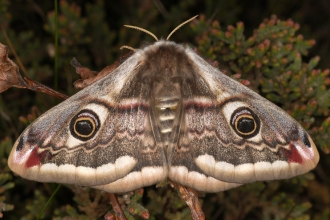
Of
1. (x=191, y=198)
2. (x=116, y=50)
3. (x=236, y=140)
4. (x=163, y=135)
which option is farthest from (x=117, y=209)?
Answer: (x=116, y=50)

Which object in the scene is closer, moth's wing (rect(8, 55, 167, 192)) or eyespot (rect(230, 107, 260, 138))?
moth's wing (rect(8, 55, 167, 192))

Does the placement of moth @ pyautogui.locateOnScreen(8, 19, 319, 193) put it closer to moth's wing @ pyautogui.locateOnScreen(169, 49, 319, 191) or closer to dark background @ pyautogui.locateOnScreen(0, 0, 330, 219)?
moth's wing @ pyautogui.locateOnScreen(169, 49, 319, 191)

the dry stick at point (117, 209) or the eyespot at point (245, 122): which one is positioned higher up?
the eyespot at point (245, 122)

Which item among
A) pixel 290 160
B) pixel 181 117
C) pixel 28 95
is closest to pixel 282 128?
pixel 290 160

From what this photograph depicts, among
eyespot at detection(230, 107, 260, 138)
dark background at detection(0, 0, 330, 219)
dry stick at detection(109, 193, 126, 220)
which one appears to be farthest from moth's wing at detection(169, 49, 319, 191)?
dark background at detection(0, 0, 330, 219)

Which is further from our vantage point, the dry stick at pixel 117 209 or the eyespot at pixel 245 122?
the dry stick at pixel 117 209

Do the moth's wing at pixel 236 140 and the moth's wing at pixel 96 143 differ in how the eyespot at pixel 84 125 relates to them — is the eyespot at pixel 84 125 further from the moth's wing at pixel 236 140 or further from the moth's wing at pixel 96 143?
the moth's wing at pixel 236 140

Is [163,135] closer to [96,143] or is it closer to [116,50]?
[96,143]

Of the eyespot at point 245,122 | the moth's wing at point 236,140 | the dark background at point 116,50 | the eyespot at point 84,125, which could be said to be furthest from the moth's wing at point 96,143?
the dark background at point 116,50
